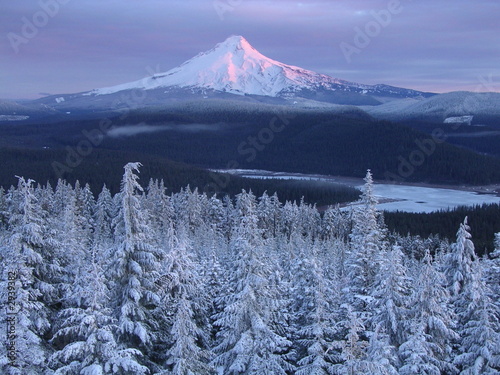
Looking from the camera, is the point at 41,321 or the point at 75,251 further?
the point at 75,251

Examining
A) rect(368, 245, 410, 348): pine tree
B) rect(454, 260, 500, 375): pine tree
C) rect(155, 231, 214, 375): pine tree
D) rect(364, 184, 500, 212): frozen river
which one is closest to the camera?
rect(155, 231, 214, 375): pine tree

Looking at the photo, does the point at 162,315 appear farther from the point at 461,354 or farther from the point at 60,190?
the point at 60,190

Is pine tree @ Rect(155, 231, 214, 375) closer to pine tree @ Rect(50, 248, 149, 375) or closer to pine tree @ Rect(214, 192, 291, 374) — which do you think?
pine tree @ Rect(214, 192, 291, 374)

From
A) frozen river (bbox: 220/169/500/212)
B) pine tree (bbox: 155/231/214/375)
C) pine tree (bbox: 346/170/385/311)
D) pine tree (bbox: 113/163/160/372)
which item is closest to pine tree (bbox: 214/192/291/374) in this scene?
pine tree (bbox: 155/231/214/375)

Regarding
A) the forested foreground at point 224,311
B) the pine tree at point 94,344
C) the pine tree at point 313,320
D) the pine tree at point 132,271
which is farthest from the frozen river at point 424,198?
the pine tree at point 94,344

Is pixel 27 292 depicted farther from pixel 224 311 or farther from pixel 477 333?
pixel 477 333

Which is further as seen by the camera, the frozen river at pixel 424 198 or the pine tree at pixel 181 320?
the frozen river at pixel 424 198

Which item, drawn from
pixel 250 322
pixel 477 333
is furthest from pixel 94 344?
pixel 477 333

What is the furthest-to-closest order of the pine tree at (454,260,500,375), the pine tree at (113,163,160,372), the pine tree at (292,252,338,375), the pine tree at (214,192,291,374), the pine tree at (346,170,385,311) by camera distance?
the pine tree at (346,170,385,311) → the pine tree at (292,252,338,375) → the pine tree at (454,260,500,375) → the pine tree at (214,192,291,374) → the pine tree at (113,163,160,372)

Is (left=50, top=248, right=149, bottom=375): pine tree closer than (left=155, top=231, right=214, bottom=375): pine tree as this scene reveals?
Yes

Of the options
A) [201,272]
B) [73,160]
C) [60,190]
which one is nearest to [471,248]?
[201,272]

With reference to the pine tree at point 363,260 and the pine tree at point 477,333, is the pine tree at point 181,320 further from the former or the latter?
the pine tree at point 477,333
